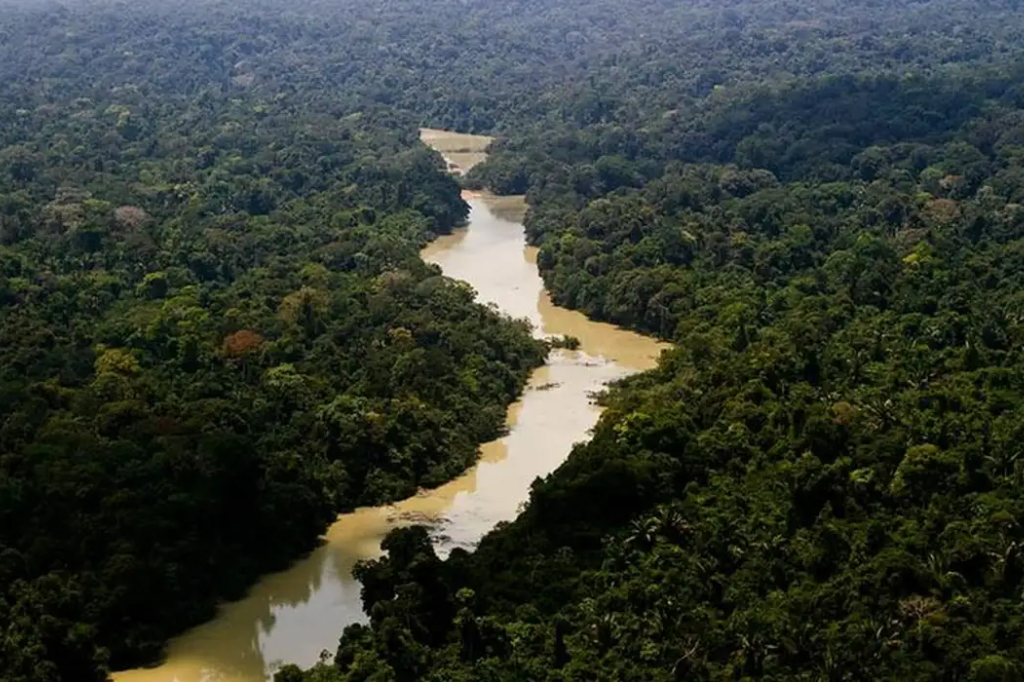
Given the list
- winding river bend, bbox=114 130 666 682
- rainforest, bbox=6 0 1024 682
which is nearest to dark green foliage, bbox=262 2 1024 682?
rainforest, bbox=6 0 1024 682

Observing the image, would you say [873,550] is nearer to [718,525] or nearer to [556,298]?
[718,525]

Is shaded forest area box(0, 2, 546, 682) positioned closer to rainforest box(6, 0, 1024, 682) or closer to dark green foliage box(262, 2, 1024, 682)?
rainforest box(6, 0, 1024, 682)

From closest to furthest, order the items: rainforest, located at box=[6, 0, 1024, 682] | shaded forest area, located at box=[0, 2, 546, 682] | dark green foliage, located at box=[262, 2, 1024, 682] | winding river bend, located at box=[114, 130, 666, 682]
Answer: dark green foliage, located at box=[262, 2, 1024, 682] → rainforest, located at box=[6, 0, 1024, 682] → winding river bend, located at box=[114, 130, 666, 682] → shaded forest area, located at box=[0, 2, 546, 682]

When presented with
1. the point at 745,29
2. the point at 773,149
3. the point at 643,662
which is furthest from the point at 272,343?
the point at 745,29

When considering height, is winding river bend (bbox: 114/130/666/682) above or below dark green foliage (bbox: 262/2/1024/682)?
below

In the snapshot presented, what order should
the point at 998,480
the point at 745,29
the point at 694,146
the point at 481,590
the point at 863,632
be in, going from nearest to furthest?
the point at 863,632 < the point at 481,590 < the point at 998,480 < the point at 694,146 < the point at 745,29

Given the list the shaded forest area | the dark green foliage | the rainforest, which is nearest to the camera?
the dark green foliage
